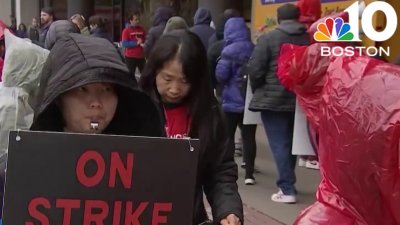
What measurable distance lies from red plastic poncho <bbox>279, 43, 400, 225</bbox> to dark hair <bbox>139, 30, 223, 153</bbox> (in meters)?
0.54

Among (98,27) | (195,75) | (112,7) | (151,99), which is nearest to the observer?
(151,99)

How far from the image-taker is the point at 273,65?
6.04m

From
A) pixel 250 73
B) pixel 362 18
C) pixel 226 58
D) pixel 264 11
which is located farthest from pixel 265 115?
pixel 264 11

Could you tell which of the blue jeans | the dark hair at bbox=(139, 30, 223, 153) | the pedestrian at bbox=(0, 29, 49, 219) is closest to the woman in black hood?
the dark hair at bbox=(139, 30, 223, 153)

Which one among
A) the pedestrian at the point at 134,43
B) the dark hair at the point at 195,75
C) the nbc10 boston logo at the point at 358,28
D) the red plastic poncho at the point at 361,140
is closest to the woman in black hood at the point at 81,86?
the dark hair at the point at 195,75

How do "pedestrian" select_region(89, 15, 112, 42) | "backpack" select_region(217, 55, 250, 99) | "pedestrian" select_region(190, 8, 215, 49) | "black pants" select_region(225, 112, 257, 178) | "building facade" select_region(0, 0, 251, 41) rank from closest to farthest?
1. "backpack" select_region(217, 55, 250, 99)
2. "black pants" select_region(225, 112, 257, 178)
3. "pedestrian" select_region(190, 8, 215, 49)
4. "pedestrian" select_region(89, 15, 112, 42)
5. "building facade" select_region(0, 0, 251, 41)

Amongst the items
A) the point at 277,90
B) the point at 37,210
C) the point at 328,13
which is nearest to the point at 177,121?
the point at 37,210

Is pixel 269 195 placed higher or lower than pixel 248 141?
lower

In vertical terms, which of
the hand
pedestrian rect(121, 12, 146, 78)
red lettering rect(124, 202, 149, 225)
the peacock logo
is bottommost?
pedestrian rect(121, 12, 146, 78)

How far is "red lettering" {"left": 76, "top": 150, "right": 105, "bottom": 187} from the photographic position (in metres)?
1.82

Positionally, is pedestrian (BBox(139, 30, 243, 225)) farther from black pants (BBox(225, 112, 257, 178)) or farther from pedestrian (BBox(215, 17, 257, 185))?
black pants (BBox(225, 112, 257, 178))

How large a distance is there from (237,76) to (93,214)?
5.06 metres

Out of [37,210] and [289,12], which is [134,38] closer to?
[289,12]

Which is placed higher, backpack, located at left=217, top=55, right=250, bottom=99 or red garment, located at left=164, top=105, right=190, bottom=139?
red garment, located at left=164, top=105, right=190, bottom=139
